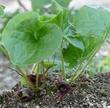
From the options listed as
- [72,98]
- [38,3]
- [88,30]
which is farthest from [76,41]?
[38,3]

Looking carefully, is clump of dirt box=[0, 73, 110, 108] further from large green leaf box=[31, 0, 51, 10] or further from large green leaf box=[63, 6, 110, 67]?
large green leaf box=[31, 0, 51, 10]

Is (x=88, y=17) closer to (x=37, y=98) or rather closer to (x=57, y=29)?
(x=57, y=29)

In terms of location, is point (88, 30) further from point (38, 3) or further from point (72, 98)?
point (38, 3)

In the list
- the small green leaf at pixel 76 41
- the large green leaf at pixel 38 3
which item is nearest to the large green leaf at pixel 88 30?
the small green leaf at pixel 76 41

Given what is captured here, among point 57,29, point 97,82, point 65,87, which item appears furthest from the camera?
point 97,82

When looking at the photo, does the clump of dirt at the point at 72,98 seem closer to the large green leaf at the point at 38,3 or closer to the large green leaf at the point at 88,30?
the large green leaf at the point at 88,30

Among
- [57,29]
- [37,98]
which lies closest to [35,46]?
[57,29]
